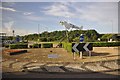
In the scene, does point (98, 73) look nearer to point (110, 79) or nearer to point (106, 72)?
point (106, 72)

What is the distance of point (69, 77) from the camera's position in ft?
38.1

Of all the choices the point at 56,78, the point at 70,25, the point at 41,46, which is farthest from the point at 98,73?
the point at 70,25

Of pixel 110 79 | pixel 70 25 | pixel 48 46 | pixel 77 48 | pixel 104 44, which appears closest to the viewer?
pixel 110 79

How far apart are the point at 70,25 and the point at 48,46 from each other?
9388 mm

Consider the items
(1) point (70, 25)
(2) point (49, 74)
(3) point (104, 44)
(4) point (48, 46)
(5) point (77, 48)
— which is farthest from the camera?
(1) point (70, 25)

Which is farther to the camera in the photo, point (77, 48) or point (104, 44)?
point (104, 44)

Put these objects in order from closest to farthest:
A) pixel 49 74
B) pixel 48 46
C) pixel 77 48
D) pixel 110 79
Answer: pixel 110 79 < pixel 49 74 < pixel 77 48 < pixel 48 46

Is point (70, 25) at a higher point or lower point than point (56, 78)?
higher

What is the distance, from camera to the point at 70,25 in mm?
47031

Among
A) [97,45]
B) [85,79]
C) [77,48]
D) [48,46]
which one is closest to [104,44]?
[97,45]

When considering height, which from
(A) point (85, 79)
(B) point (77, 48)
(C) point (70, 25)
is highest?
(C) point (70, 25)

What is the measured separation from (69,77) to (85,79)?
3.26 ft

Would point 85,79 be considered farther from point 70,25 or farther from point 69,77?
point 70,25

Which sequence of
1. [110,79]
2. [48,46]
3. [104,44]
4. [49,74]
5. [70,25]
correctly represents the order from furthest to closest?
[70,25]
[48,46]
[104,44]
[49,74]
[110,79]
